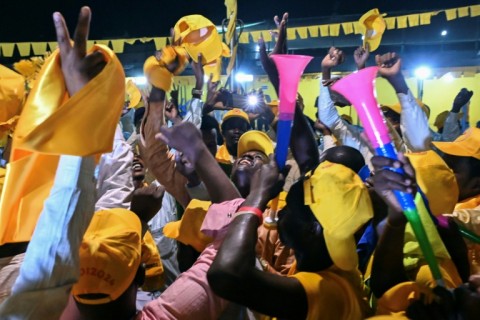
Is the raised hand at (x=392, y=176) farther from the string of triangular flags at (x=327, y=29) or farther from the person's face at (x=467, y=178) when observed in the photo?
the string of triangular flags at (x=327, y=29)

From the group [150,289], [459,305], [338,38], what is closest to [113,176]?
[150,289]

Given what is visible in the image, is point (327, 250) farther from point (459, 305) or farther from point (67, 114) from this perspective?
point (67, 114)

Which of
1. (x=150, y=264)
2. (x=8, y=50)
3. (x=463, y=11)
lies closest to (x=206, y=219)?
(x=150, y=264)

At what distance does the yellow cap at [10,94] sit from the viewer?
192 cm

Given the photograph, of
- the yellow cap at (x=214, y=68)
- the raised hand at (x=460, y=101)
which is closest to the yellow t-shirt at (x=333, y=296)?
the yellow cap at (x=214, y=68)

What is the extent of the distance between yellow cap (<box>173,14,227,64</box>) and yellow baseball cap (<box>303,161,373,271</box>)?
2.48m

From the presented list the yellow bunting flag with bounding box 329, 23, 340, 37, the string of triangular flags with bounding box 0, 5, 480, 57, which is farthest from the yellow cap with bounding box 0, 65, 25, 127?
the yellow bunting flag with bounding box 329, 23, 340, 37

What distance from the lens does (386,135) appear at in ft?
5.38

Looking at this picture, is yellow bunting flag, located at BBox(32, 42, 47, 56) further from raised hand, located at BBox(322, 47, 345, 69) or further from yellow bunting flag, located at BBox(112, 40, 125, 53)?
raised hand, located at BBox(322, 47, 345, 69)

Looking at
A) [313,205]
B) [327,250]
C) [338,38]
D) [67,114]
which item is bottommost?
[327,250]

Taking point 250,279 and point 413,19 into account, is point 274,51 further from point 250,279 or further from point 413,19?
point 413,19

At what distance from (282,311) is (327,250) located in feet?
1.04

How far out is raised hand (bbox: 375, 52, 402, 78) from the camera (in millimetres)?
2947

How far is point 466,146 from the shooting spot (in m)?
2.75
